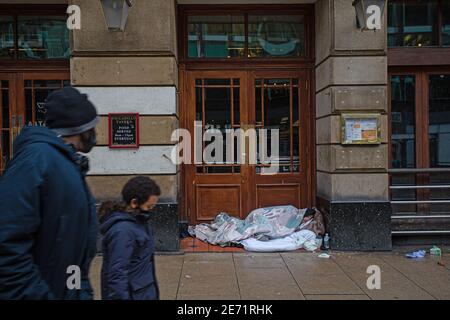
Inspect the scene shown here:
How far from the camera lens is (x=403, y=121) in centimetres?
834

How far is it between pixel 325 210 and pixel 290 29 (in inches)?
124

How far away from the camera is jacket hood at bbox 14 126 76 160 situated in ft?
7.43

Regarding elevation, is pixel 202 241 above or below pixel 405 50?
below

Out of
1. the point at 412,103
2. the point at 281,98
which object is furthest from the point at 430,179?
the point at 281,98

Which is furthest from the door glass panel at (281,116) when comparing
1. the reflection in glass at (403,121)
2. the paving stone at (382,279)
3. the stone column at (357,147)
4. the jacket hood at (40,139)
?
the jacket hood at (40,139)

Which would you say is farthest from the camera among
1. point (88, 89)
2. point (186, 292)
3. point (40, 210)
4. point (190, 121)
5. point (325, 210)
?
point (190, 121)

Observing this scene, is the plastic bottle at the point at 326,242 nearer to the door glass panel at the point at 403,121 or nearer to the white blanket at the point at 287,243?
the white blanket at the point at 287,243

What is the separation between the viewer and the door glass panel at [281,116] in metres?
8.67

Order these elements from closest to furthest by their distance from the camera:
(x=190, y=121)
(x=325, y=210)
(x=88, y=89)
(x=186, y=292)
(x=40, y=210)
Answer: (x=40, y=210) → (x=186, y=292) → (x=88, y=89) → (x=325, y=210) → (x=190, y=121)

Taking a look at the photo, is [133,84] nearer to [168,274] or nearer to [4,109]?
[4,109]

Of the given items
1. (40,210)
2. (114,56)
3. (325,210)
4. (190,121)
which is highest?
(114,56)

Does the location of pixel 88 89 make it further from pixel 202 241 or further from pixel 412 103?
pixel 412 103

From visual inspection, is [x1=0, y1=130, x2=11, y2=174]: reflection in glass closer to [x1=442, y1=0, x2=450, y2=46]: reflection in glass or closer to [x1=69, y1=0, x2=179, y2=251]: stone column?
[x1=69, y1=0, x2=179, y2=251]: stone column

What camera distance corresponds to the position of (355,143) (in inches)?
300
